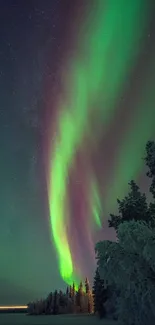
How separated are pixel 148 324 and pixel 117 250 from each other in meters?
3.72

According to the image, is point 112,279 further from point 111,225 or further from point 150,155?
point 111,225

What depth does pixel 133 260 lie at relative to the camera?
14.0m

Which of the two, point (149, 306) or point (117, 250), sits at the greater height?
point (117, 250)

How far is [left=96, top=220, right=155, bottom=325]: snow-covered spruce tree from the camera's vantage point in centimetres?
1347

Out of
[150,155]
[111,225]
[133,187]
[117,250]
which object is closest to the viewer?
[117,250]

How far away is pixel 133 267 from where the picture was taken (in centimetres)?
1395

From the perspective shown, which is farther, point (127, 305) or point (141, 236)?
point (127, 305)

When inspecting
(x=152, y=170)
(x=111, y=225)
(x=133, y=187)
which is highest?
(x=133, y=187)

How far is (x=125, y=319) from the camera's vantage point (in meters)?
14.9

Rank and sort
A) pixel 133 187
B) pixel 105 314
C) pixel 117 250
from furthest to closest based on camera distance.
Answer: pixel 105 314 < pixel 133 187 < pixel 117 250

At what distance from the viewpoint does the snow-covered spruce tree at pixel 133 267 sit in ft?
44.2

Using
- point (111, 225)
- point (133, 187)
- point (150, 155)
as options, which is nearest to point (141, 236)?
point (150, 155)

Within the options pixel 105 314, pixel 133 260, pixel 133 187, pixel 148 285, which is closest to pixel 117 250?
pixel 133 260

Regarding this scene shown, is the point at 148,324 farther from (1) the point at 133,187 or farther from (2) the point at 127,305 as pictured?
(1) the point at 133,187
